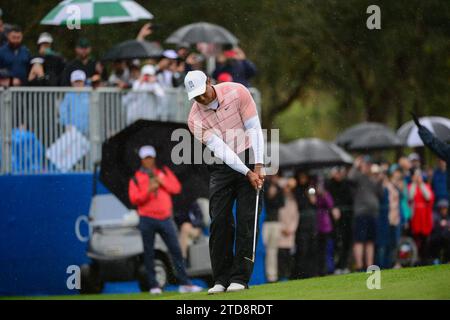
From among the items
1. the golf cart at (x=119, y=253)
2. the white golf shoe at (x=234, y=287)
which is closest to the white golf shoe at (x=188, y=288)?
the golf cart at (x=119, y=253)

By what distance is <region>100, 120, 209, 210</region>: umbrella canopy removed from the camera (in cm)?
1967

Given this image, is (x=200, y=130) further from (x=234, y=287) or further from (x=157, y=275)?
(x=157, y=275)

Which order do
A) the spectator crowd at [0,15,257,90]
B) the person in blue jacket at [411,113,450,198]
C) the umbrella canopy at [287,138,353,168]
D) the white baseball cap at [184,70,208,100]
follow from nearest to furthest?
the white baseball cap at [184,70,208,100] → the person in blue jacket at [411,113,450,198] → the spectator crowd at [0,15,257,90] → the umbrella canopy at [287,138,353,168]

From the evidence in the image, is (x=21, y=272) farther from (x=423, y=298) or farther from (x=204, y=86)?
(x=423, y=298)

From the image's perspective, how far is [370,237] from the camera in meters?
23.1

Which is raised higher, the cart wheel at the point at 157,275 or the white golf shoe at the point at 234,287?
the white golf shoe at the point at 234,287

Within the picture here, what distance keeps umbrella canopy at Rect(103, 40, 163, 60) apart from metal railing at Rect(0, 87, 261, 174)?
671 mm

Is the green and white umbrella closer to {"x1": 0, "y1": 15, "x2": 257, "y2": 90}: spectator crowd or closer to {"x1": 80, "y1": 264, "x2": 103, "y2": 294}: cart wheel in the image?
{"x1": 0, "y1": 15, "x2": 257, "y2": 90}: spectator crowd

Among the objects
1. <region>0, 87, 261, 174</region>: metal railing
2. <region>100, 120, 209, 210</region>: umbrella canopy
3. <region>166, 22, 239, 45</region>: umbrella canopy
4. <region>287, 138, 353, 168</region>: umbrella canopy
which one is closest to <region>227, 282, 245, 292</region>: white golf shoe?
<region>100, 120, 209, 210</region>: umbrella canopy

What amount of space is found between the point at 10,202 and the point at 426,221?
346 inches

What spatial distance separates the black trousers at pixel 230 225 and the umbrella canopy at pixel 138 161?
268 inches

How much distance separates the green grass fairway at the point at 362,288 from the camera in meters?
11.5

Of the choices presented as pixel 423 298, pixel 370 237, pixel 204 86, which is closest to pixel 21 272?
pixel 370 237

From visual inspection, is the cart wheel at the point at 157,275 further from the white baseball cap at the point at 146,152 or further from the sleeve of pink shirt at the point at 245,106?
the sleeve of pink shirt at the point at 245,106
